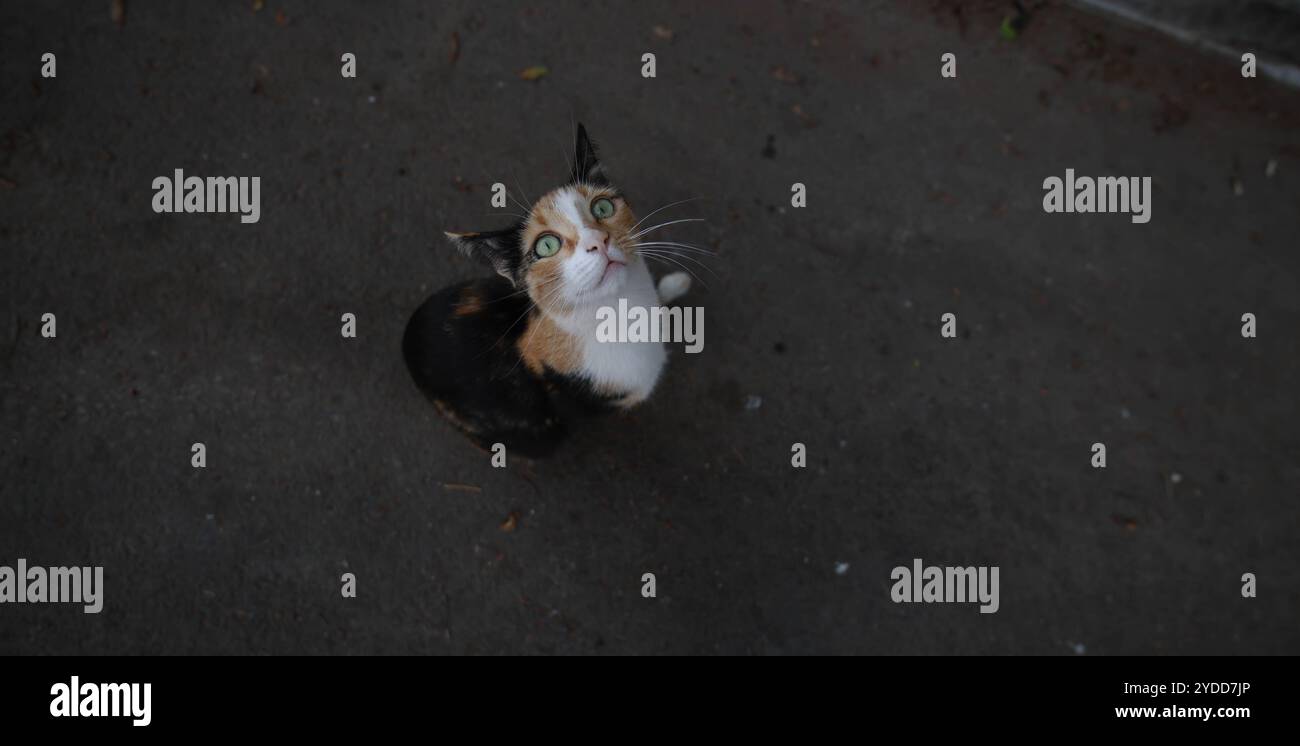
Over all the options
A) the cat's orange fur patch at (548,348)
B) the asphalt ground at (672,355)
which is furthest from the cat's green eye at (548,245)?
the asphalt ground at (672,355)

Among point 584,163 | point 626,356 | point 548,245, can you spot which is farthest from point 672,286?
point 548,245

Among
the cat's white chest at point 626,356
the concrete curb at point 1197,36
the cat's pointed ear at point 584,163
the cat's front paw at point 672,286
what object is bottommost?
the cat's white chest at point 626,356

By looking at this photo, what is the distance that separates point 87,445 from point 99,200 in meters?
1.29

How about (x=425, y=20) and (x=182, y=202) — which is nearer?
(x=182, y=202)

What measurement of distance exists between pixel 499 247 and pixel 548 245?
0.18m

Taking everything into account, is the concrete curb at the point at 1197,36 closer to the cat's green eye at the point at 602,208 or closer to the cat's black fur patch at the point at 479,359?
→ the cat's green eye at the point at 602,208

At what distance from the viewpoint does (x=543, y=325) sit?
255 centimetres

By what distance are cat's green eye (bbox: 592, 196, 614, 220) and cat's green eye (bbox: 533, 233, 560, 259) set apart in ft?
0.61

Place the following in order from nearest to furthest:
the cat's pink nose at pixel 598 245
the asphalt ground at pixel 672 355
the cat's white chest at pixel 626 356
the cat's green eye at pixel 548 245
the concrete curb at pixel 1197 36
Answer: the cat's pink nose at pixel 598 245 → the cat's green eye at pixel 548 245 → the cat's white chest at pixel 626 356 → the asphalt ground at pixel 672 355 → the concrete curb at pixel 1197 36

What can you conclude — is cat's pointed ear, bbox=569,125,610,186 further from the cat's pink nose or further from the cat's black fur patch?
the cat's black fur patch

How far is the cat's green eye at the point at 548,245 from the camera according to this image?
2.35 metres
